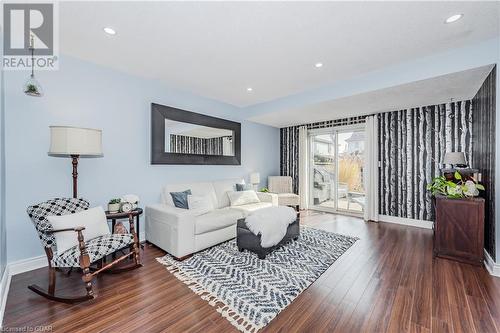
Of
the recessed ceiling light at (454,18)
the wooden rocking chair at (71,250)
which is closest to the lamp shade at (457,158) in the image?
the recessed ceiling light at (454,18)

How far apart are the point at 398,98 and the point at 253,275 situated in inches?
145

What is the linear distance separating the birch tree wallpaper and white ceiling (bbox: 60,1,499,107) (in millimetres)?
Result: 1997

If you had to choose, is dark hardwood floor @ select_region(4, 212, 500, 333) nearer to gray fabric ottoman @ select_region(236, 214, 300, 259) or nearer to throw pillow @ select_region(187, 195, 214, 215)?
gray fabric ottoman @ select_region(236, 214, 300, 259)

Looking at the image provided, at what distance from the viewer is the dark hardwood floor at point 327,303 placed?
66.7 inches

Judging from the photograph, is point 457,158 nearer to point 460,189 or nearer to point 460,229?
point 460,189

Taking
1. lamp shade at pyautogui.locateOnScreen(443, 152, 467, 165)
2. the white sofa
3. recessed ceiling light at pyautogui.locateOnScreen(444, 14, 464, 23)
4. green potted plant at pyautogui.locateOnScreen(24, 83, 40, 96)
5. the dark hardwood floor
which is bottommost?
the dark hardwood floor

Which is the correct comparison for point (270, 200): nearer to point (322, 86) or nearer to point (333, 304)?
point (322, 86)

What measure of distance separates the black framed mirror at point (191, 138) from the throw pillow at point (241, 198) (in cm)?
85

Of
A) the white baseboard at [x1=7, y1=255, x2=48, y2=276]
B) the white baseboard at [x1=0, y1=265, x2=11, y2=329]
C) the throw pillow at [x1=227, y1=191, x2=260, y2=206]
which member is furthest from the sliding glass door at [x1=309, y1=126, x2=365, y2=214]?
the white baseboard at [x1=0, y1=265, x2=11, y2=329]

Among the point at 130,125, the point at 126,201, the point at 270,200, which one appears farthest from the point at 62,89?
the point at 270,200

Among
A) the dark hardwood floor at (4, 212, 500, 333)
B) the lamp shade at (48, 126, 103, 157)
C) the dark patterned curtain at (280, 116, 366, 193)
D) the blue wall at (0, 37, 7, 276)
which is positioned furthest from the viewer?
the dark patterned curtain at (280, 116, 366, 193)

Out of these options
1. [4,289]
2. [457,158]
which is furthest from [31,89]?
[457,158]

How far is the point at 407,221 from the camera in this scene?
452 cm

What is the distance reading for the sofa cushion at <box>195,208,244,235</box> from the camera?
3035 mm
